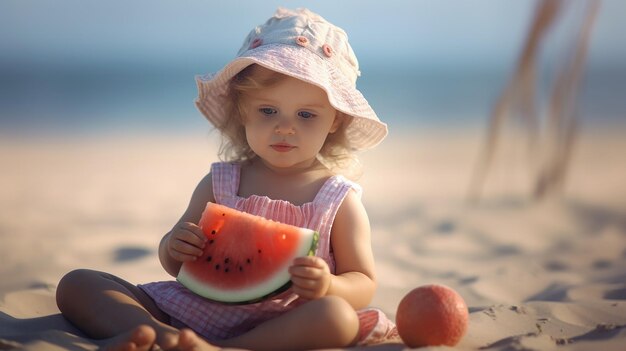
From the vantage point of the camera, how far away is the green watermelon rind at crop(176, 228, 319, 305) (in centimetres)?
299

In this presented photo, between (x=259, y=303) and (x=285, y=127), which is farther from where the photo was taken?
(x=285, y=127)

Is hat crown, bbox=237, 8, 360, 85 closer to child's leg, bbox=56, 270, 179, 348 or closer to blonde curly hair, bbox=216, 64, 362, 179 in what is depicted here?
blonde curly hair, bbox=216, 64, 362, 179

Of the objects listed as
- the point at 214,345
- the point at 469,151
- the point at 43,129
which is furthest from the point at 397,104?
the point at 214,345

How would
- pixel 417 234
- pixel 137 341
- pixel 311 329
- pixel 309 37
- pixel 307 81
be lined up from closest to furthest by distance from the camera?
pixel 137 341, pixel 311 329, pixel 307 81, pixel 309 37, pixel 417 234

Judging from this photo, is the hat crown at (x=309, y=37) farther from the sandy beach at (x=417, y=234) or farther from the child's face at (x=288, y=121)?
the sandy beach at (x=417, y=234)

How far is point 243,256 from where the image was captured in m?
3.18

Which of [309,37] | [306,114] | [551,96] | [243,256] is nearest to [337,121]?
[306,114]

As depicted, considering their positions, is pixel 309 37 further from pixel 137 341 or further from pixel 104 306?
pixel 137 341

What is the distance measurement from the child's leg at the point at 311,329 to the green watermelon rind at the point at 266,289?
0.43 ft

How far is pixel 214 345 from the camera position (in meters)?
2.86

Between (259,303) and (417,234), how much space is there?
3370mm

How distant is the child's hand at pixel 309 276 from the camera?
2.86 m

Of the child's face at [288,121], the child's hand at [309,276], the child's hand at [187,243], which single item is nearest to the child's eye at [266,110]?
the child's face at [288,121]

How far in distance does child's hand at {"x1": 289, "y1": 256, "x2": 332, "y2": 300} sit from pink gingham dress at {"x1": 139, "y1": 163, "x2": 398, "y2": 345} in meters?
0.32
